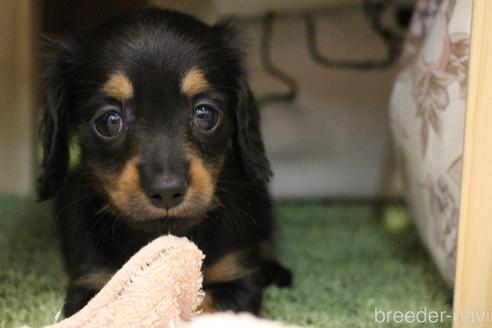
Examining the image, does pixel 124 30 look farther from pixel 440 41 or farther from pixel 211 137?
pixel 440 41

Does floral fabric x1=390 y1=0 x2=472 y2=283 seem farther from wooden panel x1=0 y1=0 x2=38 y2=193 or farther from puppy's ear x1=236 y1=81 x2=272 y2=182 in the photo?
wooden panel x1=0 y1=0 x2=38 y2=193

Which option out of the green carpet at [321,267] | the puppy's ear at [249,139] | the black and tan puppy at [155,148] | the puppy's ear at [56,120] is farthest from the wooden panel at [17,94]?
the puppy's ear at [249,139]

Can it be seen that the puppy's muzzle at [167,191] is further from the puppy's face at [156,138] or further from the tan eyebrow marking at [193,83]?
the tan eyebrow marking at [193,83]

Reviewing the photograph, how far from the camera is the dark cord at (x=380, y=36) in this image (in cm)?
203

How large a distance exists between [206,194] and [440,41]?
58 centimetres

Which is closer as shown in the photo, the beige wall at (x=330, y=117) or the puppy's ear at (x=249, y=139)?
the puppy's ear at (x=249, y=139)

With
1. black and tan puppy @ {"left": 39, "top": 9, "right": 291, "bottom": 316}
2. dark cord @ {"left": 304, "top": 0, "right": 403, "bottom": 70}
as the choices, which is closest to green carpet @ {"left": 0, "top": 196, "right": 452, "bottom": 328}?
black and tan puppy @ {"left": 39, "top": 9, "right": 291, "bottom": 316}

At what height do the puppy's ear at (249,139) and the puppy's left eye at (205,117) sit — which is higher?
the puppy's left eye at (205,117)

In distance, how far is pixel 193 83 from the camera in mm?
1159

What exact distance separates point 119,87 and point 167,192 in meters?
0.21

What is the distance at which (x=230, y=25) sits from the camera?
143 centimetres

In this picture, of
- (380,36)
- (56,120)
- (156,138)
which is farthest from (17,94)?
(380,36)

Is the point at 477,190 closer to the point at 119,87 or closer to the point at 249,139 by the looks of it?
the point at 249,139

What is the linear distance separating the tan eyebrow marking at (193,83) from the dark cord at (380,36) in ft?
3.12
